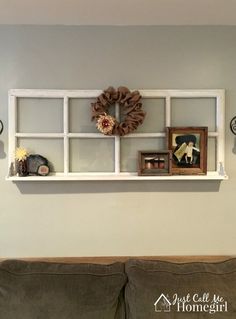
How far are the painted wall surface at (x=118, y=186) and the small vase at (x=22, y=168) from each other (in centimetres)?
12

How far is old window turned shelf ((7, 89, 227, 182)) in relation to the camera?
2.08 metres

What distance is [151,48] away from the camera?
2107 millimetres

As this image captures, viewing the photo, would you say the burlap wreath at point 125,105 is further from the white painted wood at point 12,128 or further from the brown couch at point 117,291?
the brown couch at point 117,291

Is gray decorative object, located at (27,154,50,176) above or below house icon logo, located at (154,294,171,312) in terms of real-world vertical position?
above

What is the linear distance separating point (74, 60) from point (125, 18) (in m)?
0.40

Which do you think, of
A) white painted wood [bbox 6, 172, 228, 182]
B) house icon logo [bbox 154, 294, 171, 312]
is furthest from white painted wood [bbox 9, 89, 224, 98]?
house icon logo [bbox 154, 294, 171, 312]

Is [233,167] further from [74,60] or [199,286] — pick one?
[74,60]

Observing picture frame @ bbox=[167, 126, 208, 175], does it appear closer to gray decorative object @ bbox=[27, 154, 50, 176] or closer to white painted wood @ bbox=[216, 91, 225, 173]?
white painted wood @ bbox=[216, 91, 225, 173]

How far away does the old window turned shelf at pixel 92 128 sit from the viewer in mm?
2082

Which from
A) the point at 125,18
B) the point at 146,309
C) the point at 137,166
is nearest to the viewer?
the point at 146,309

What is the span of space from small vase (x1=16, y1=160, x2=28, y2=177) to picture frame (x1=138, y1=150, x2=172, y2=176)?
0.69 metres

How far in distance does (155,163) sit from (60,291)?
0.89 metres

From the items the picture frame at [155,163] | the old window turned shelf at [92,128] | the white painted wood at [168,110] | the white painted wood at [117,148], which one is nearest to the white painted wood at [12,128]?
the old window turned shelf at [92,128]

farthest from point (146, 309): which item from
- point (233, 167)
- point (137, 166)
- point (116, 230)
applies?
point (233, 167)
